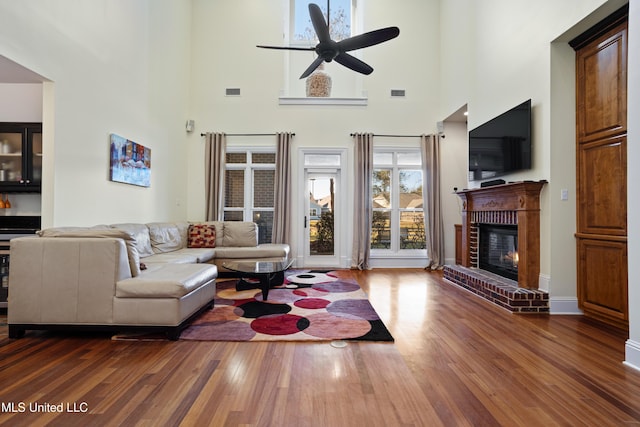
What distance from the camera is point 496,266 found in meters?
4.58

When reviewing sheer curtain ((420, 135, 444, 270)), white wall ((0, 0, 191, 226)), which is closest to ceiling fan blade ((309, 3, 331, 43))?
white wall ((0, 0, 191, 226))

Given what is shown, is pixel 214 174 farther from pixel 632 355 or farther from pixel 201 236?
pixel 632 355

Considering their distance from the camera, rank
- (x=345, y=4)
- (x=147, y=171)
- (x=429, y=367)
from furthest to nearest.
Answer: (x=345, y=4), (x=147, y=171), (x=429, y=367)

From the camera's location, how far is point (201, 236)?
5.60 metres

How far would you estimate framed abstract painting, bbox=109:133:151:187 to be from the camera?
4.20m

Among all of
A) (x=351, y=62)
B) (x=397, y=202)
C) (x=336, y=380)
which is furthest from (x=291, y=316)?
(x=397, y=202)

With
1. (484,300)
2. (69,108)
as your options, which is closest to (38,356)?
(69,108)

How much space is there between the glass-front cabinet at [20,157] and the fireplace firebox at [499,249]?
223 inches

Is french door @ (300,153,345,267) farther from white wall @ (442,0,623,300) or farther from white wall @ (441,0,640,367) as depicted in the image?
white wall @ (442,0,623,300)

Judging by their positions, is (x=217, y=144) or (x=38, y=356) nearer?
(x=38, y=356)

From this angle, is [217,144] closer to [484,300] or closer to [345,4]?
[345,4]

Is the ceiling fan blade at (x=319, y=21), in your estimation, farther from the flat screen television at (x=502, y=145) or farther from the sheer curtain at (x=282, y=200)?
the sheer curtain at (x=282, y=200)

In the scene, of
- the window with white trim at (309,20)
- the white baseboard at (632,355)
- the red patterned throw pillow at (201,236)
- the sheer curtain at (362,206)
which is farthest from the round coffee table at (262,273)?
the window with white trim at (309,20)

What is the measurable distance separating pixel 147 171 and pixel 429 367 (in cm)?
470
